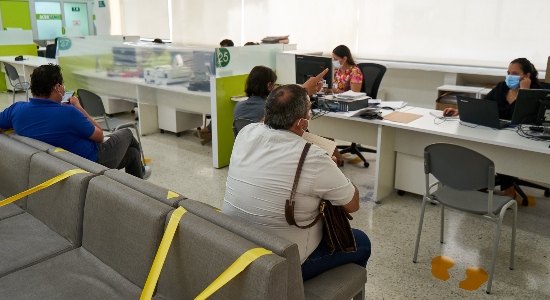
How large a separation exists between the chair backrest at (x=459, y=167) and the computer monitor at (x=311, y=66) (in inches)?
66.7

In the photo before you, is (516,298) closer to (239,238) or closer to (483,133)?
(483,133)

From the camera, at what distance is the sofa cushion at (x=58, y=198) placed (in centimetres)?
224

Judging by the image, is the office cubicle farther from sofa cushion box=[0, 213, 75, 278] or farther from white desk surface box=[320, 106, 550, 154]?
sofa cushion box=[0, 213, 75, 278]

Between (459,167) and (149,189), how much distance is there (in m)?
1.65

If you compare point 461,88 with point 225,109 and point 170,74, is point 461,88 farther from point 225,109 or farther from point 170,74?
point 170,74

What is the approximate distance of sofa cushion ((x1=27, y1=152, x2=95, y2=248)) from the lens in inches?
88.2

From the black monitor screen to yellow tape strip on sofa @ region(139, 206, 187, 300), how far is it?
4526 millimetres

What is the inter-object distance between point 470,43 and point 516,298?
3.79 m

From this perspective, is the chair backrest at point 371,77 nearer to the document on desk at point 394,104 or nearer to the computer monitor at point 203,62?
the document on desk at point 394,104

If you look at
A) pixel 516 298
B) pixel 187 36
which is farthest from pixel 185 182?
pixel 187 36

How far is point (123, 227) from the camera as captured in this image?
6.48ft

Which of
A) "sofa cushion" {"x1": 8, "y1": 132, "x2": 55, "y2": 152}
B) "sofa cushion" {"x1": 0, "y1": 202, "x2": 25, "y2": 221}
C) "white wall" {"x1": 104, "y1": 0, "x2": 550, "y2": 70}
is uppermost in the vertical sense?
"white wall" {"x1": 104, "y1": 0, "x2": 550, "y2": 70}

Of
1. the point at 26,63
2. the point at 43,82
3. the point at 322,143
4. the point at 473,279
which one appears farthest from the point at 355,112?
the point at 26,63

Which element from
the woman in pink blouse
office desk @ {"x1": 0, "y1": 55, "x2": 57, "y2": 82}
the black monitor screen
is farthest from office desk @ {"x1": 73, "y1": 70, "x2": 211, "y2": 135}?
office desk @ {"x1": 0, "y1": 55, "x2": 57, "y2": 82}
